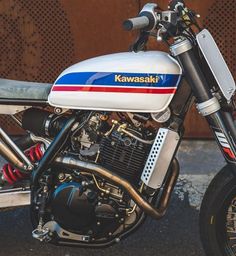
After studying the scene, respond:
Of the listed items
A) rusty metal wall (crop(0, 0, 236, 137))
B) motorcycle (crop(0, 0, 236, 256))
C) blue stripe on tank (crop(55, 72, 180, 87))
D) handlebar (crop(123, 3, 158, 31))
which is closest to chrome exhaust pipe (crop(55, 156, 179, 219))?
motorcycle (crop(0, 0, 236, 256))

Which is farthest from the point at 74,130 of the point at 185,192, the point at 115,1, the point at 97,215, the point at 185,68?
the point at 115,1

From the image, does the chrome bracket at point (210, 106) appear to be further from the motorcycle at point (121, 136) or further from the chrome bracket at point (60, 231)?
the chrome bracket at point (60, 231)

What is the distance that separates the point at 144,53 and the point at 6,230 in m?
1.71

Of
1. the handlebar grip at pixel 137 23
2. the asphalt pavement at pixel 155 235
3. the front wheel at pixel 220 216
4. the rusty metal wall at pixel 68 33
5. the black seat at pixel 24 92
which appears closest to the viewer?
the handlebar grip at pixel 137 23

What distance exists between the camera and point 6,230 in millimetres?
4211

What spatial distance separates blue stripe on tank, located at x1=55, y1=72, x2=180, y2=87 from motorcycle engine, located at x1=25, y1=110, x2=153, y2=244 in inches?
7.9

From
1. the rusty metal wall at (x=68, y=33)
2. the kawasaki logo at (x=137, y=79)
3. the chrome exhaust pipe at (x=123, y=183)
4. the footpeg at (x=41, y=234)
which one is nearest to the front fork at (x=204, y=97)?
the kawasaki logo at (x=137, y=79)

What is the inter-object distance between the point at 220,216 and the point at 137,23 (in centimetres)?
113

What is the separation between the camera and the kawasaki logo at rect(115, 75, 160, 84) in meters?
3.11

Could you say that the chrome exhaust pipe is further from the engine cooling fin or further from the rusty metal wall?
the rusty metal wall

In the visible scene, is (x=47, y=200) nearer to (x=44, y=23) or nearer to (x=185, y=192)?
(x=185, y=192)

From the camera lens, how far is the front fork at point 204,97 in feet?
10.1

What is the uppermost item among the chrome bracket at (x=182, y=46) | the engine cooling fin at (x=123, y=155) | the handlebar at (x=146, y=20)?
the handlebar at (x=146, y=20)

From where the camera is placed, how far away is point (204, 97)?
3.09 meters
